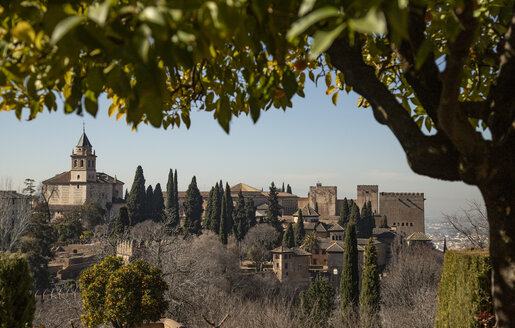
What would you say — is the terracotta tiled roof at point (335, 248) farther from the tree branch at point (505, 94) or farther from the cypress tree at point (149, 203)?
the tree branch at point (505, 94)

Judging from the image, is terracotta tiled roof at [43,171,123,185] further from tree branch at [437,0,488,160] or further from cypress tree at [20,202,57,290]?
tree branch at [437,0,488,160]

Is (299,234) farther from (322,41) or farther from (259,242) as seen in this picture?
(322,41)

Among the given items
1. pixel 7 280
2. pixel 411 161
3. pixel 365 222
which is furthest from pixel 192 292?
pixel 365 222

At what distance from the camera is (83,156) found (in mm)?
62406

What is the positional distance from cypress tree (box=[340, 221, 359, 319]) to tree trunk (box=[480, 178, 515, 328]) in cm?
1882

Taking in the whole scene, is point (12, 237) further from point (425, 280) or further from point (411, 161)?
point (411, 161)

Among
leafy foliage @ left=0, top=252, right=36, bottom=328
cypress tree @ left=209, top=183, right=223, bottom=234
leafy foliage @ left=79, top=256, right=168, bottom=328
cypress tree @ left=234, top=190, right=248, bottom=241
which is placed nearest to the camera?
leafy foliage @ left=0, top=252, right=36, bottom=328

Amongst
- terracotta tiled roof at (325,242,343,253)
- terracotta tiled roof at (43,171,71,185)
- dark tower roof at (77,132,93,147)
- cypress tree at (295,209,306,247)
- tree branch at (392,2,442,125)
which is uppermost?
dark tower roof at (77,132,93,147)

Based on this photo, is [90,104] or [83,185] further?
[83,185]

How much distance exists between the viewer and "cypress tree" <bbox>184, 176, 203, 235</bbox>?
1652 inches

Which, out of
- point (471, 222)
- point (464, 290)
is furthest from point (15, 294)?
point (471, 222)

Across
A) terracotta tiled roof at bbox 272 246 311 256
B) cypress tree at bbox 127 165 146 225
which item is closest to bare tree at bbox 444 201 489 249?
terracotta tiled roof at bbox 272 246 311 256

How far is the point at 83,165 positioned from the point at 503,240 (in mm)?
65863

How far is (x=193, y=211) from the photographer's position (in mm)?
43156
